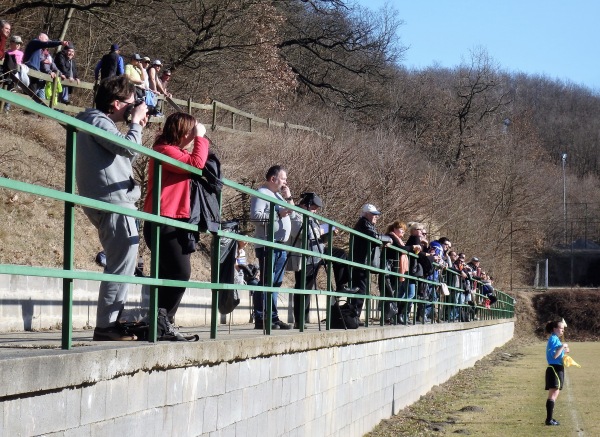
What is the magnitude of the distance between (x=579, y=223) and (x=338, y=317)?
97237 mm

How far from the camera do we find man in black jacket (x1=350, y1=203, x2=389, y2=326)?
41.2 feet

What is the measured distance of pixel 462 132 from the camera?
69562mm

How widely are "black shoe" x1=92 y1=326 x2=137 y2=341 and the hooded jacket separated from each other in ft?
2.40

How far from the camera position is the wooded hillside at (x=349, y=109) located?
29578 millimetres

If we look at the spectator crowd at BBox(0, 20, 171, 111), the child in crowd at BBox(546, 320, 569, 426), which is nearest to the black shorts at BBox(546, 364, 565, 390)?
the child in crowd at BBox(546, 320, 569, 426)

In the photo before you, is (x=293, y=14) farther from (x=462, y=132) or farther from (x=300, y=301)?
(x=300, y=301)

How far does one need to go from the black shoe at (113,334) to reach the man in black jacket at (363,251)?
6.05 m

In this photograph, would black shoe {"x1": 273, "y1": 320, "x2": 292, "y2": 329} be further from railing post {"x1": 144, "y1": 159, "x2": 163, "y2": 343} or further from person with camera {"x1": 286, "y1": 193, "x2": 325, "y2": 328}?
railing post {"x1": 144, "y1": 159, "x2": 163, "y2": 343}

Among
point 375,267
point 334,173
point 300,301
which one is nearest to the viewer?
point 300,301

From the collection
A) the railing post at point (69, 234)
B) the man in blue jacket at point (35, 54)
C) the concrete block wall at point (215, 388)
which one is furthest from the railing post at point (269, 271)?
the man in blue jacket at point (35, 54)

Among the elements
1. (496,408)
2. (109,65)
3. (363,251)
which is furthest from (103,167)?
(109,65)

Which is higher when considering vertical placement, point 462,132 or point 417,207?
point 462,132

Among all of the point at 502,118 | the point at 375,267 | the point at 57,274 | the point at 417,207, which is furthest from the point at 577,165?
the point at 57,274

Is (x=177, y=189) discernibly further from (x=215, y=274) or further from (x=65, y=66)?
(x=65, y=66)
